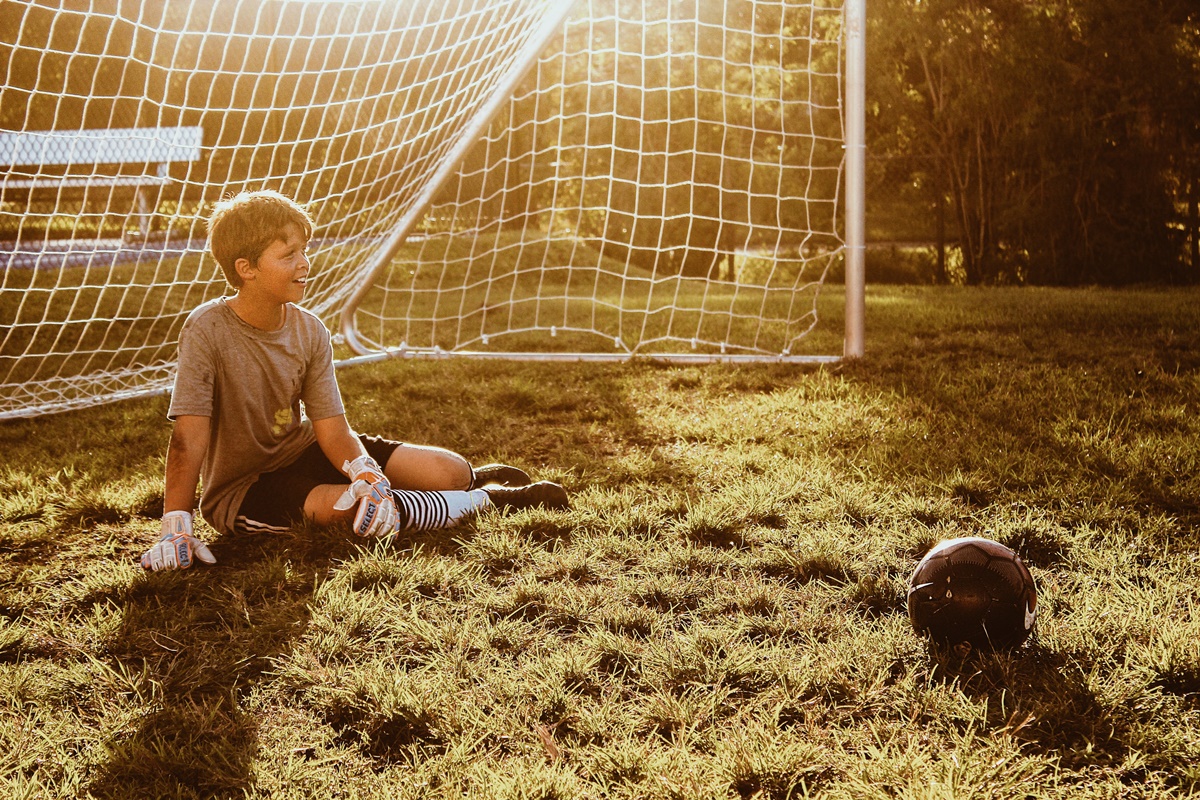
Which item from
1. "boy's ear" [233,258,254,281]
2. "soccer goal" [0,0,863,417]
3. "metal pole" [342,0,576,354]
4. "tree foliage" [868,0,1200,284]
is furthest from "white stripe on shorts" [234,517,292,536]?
"tree foliage" [868,0,1200,284]

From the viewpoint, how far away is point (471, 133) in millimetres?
5375

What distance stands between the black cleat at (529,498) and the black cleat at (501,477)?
0.59ft

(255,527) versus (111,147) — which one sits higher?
(111,147)

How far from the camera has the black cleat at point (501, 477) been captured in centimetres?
355

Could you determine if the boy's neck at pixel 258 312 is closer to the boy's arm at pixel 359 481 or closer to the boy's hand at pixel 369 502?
the boy's arm at pixel 359 481

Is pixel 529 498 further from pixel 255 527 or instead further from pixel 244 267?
pixel 244 267

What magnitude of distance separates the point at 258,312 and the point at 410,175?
3.92 m

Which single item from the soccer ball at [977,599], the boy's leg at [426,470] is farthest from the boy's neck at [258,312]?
the soccer ball at [977,599]

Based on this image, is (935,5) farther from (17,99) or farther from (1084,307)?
(17,99)

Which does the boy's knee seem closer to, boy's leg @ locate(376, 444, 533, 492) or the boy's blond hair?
boy's leg @ locate(376, 444, 533, 492)

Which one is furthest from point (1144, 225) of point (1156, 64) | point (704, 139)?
point (704, 139)

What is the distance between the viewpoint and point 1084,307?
709 cm

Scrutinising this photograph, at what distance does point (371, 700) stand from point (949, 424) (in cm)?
292

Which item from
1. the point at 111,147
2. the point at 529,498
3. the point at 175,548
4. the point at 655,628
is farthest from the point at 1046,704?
the point at 111,147
